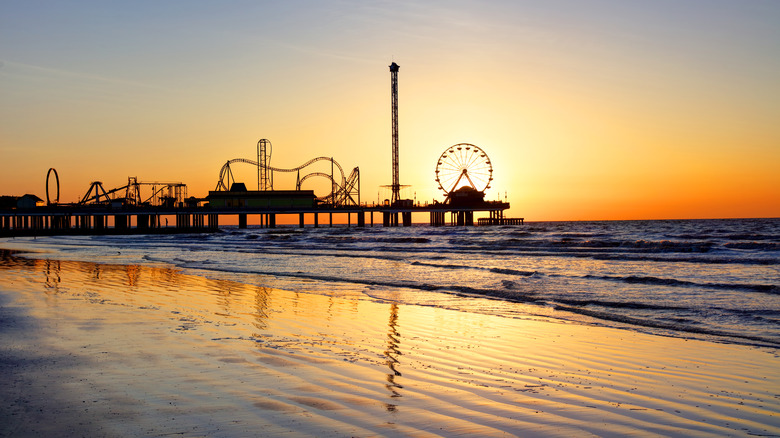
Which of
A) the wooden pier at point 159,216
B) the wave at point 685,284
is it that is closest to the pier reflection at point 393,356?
the wave at point 685,284

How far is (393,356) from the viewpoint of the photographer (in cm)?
838

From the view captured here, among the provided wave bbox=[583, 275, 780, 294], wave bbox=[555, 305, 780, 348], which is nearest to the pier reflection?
wave bbox=[555, 305, 780, 348]

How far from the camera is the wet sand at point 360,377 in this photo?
17.4 ft

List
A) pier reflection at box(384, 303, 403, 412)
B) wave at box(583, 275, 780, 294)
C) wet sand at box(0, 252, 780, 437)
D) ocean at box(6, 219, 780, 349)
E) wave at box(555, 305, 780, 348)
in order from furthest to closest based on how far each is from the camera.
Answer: wave at box(583, 275, 780, 294) < ocean at box(6, 219, 780, 349) < wave at box(555, 305, 780, 348) < pier reflection at box(384, 303, 403, 412) < wet sand at box(0, 252, 780, 437)

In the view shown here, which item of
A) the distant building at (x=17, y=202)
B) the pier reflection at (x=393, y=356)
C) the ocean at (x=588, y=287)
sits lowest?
the ocean at (x=588, y=287)

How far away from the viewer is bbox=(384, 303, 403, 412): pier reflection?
6396 millimetres

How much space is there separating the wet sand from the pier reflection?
1.2 inches

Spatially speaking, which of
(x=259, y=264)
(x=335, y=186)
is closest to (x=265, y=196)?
(x=335, y=186)

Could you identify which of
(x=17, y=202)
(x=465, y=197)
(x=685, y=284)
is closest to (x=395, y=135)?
(x=465, y=197)

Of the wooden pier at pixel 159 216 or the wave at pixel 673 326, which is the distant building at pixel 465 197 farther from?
the wave at pixel 673 326

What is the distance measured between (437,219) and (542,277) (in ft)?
436

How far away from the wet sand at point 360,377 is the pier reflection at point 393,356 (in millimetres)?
31

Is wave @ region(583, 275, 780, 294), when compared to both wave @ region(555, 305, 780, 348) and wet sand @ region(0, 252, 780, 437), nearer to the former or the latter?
wave @ region(555, 305, 780, 348)

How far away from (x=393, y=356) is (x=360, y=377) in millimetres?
1384
